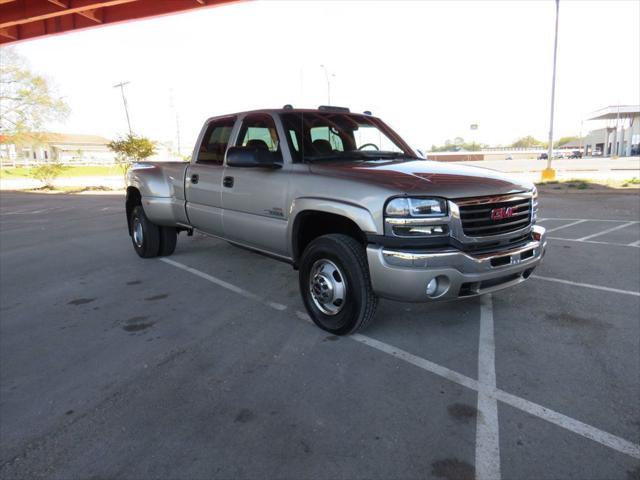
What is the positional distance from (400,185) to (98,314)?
3.22 m

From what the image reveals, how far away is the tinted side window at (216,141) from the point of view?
5242mm

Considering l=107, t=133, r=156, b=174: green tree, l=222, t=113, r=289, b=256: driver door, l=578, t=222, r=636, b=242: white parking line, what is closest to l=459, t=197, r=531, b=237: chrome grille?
l=222, t=113, r=289, b=256: driver door

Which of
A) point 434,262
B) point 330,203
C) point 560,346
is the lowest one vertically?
point 560,346

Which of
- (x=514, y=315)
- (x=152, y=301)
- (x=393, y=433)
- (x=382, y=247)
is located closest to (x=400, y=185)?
(x=382, y=247)

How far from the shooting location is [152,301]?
4793 mm

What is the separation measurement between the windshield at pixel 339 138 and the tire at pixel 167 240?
311cm

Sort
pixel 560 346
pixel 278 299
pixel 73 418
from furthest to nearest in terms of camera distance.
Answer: pixel 278 299
pixel 560 346
pixel 73 418

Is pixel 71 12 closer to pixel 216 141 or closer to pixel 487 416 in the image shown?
pixel 216 141

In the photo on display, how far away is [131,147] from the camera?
77.2 ft

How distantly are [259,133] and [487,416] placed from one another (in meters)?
3.45

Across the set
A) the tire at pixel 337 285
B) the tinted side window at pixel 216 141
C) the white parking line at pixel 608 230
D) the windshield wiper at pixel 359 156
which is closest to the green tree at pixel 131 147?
the tinted side window at pixel 216 141

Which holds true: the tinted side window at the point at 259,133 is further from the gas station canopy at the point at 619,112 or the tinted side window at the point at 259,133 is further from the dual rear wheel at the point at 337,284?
the gas station canopy at the point at 619,112

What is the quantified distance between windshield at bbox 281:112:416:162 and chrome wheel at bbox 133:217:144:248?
3.35 m

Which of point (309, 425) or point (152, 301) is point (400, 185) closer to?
point (309, 425)
